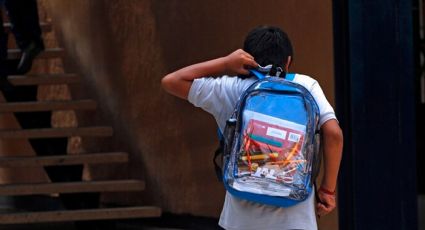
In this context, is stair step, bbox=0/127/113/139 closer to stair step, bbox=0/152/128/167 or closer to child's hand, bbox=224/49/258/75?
stair step, bbox=0/152/128/167

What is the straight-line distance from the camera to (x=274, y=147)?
10.5 feet

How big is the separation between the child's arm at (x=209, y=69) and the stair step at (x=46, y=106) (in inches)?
144

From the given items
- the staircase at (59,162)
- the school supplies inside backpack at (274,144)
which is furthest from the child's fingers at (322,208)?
the staircase at (59,162)

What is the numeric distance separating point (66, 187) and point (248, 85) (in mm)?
3312

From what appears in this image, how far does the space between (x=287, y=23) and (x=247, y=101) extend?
2.65m

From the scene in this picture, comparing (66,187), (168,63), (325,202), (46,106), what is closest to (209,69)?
(325,202)

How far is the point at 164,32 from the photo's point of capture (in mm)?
6840

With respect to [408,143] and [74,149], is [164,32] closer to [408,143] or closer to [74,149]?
[74,149]

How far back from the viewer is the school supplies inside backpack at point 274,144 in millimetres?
3215

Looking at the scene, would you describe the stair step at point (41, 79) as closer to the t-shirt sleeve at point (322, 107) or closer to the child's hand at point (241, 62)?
the child's hand at point (241, 62)

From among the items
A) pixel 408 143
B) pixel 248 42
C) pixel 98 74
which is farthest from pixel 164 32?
pixel 248 42

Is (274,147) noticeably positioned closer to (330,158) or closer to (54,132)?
(330,158)

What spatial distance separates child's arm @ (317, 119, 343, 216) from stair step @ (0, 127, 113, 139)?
3656 millimetres

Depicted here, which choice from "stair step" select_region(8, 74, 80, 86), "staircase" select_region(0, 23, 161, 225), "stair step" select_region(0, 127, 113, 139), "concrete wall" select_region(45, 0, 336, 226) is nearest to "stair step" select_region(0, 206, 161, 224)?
"staircase" select_region(0, 23, 161, 225)
